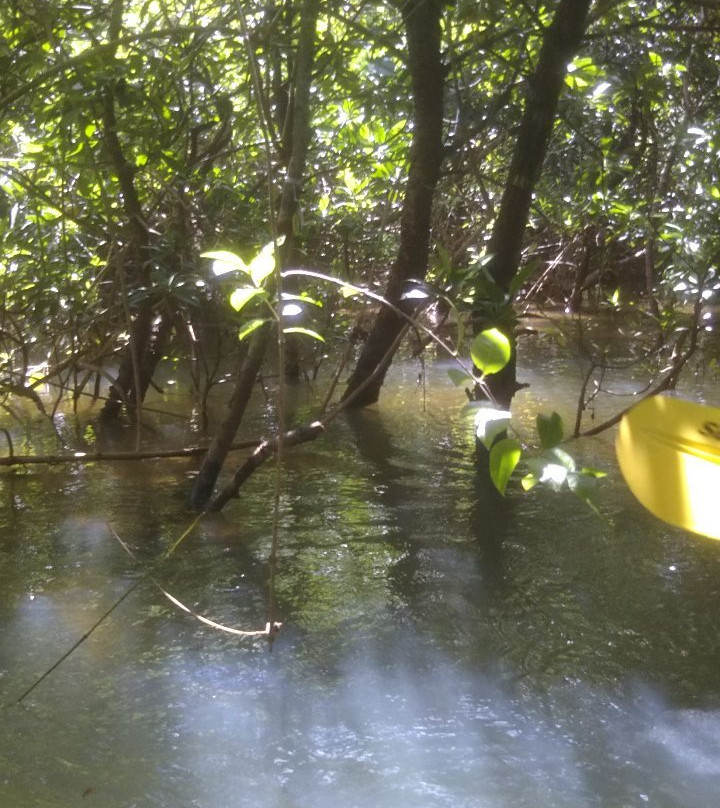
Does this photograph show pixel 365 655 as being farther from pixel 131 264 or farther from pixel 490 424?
pixel 131 264

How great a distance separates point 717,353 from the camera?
211 inches

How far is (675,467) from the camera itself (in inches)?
78.5

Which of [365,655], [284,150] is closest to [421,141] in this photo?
[284,150]

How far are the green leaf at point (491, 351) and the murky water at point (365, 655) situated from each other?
131 mm

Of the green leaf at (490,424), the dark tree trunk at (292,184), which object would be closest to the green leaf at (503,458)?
the green leaf at (490,424)

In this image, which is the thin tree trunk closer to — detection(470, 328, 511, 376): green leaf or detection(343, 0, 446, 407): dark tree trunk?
detection(343, 0, 446, 407): dark tree trunk

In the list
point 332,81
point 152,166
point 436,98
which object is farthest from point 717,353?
A: point 152,166

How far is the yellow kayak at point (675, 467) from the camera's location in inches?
77.6

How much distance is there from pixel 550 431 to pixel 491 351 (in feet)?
0.66

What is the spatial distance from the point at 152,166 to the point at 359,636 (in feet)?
8.38

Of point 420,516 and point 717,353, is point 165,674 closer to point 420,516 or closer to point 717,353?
point 420,516

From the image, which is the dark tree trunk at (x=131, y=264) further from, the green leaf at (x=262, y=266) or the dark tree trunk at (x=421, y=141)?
the green leaf at (x=262, y=266)

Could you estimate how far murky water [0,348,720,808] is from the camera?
87.4 inches

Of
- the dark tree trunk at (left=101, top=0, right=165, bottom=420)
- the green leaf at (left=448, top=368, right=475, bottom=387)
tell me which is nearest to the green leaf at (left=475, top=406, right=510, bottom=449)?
the green leaf at (left=448, top=368, right=475, bottom=387)
